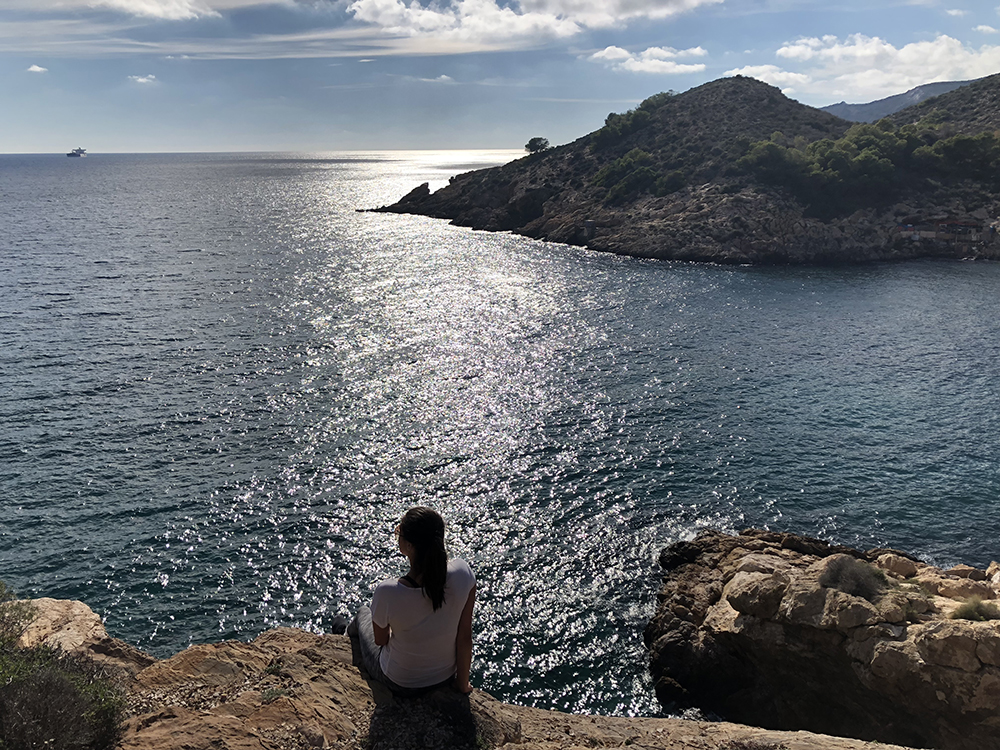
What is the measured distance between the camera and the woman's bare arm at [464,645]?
9.04 metres

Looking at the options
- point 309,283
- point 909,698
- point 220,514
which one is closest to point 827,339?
point 909,698

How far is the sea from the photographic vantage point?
89.0ft

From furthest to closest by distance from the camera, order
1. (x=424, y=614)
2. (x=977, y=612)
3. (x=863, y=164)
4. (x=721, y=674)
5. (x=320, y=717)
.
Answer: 1. (x=863, y=164)
2. (x=721, y=674)
3. (x=977, y=612)
4. (x=320, y=717)
5. (x=424, y=614)

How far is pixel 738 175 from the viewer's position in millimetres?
122000

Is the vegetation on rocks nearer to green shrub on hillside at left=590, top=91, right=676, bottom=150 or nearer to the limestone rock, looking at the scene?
the limestone rock

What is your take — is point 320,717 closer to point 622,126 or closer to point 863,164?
point 863,164

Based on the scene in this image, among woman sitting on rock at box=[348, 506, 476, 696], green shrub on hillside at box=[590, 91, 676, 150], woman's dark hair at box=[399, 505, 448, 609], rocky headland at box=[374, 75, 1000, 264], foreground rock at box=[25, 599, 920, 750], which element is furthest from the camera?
green shrub on hillside at box=[590, 91, 676, 150]

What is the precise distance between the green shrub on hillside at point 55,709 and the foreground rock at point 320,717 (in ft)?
1.51

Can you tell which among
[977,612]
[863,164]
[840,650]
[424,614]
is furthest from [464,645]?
[863,164]

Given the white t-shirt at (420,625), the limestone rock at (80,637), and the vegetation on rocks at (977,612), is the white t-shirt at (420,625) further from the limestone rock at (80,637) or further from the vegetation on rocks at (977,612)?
the vegetation on rocks at (977,612)

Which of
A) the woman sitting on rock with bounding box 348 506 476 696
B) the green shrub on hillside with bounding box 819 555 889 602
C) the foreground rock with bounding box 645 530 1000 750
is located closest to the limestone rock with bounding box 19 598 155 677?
the woman sitting on rock with bounding box 348 506 476 696

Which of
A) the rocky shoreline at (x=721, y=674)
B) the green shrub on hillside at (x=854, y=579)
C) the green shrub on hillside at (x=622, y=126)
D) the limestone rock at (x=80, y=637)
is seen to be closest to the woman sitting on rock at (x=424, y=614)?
the rocky shoreline at (x=721, y=674)

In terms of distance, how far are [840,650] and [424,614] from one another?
18190 millimetres

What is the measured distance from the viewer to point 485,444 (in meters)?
39.9
